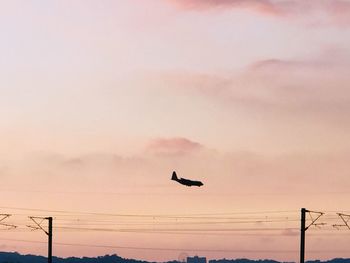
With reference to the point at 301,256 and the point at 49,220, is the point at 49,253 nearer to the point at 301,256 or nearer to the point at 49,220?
the point at 49,220

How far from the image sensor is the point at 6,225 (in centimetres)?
14525

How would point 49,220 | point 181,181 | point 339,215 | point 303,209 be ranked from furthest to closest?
point 181,181
point 49,220
point 303,209
point 339,215

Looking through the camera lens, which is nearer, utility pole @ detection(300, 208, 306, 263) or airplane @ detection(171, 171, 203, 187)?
utility pole @ detection(300, 208, 306, 263)

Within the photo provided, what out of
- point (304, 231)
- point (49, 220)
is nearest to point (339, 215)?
point (304, 231)

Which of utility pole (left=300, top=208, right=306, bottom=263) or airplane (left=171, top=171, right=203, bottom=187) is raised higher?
airplane (left=171, top=171, right=203, bottom=187)

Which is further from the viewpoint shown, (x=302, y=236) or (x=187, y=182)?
(x=187, y=182)

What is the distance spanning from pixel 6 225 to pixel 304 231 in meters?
41.6

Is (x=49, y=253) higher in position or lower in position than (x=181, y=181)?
lower

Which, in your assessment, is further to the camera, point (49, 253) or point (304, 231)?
point (49, 253)

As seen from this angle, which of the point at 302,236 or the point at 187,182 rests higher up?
the point at 187,182

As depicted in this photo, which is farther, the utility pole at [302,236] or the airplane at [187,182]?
the airplane at [187,182]

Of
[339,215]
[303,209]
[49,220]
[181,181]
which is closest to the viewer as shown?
[339,215]

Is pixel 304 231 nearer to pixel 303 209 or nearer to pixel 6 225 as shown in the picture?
pixel 303 209

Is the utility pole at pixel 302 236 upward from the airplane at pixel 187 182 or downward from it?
downward
